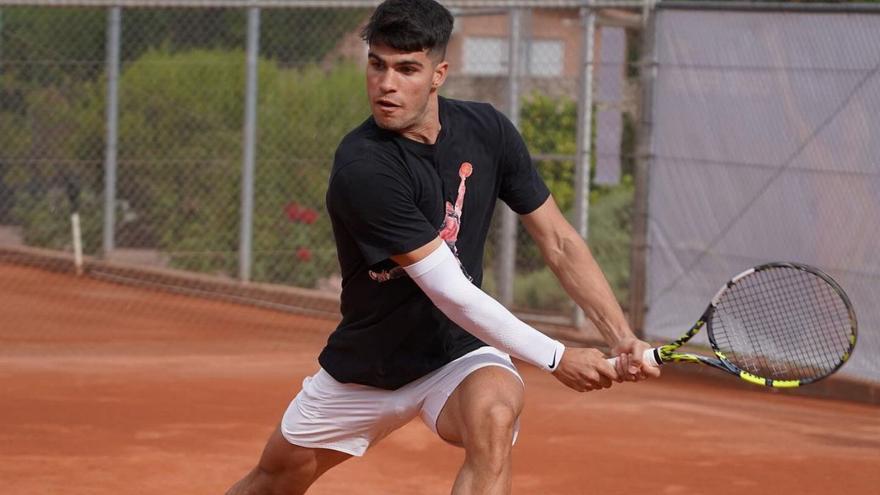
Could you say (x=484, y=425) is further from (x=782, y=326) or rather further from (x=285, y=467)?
(x=782, y=326)

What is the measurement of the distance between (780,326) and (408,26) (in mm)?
3013

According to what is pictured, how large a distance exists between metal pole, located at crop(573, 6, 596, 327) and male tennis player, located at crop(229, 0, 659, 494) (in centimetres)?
569

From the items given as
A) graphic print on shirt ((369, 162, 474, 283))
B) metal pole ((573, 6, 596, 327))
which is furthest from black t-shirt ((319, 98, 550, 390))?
metal pole ((573, 6, 596, 327))

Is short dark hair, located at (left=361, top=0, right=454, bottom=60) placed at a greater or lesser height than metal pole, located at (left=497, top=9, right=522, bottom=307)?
greater

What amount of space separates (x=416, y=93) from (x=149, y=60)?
9.21m

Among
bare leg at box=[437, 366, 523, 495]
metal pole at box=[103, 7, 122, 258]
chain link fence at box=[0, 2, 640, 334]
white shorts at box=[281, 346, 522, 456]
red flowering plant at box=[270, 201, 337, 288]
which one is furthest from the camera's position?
red flowering plant at box=[270, 201, 337, 288]

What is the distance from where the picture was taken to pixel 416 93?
4332 mm

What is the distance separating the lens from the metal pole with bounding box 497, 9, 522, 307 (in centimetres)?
1096

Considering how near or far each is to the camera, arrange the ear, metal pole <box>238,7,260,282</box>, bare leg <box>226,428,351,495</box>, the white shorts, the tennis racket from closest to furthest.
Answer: the ear
the white shorts
bare leg <box>226,428,351,495</box>
the tennis racket
metal pole <box>238,7,260,282</box>

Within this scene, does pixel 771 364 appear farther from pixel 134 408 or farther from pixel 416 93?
pixel 134 408

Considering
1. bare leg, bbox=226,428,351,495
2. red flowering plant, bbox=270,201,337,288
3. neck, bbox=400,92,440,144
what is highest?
neck, bbox=400,92,440,144

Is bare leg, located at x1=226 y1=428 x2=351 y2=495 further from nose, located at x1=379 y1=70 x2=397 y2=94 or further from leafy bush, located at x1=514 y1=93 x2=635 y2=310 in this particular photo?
leafy bush, located at x1=514 y1=93 x2=635 y2=310

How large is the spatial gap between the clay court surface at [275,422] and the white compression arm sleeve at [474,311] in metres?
2.10

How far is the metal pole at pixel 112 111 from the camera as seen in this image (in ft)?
41.0
